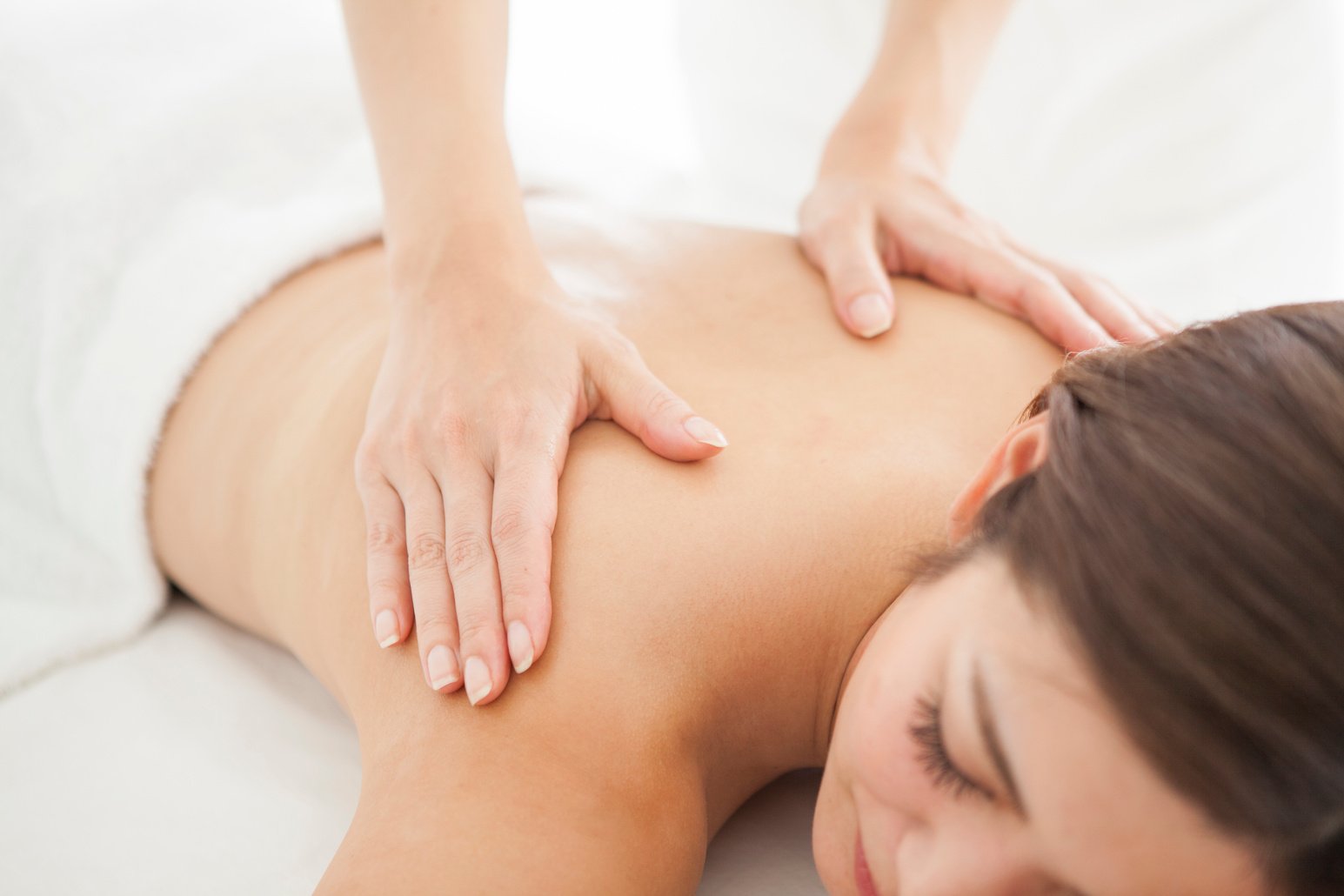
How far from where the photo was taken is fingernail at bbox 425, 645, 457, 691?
84 cm

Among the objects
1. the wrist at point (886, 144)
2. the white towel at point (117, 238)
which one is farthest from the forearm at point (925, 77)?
the white towel at point (117, 238)

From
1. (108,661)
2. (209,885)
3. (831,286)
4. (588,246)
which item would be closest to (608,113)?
(588,246)

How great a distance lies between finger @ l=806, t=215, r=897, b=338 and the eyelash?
484 mm

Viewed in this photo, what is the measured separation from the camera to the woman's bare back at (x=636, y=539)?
812mm

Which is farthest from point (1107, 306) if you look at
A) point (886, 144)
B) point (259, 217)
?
point (259, 217)

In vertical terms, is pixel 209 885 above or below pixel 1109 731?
below

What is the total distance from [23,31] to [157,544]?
686 millimetres

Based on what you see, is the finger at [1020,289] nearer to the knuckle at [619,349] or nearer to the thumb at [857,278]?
the thumb at [857,278]

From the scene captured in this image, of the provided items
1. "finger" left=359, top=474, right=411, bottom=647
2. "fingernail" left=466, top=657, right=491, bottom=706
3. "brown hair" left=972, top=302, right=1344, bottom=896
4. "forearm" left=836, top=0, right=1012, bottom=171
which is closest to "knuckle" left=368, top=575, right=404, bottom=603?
"finger" left=359, top=474, right=411, bottom=647

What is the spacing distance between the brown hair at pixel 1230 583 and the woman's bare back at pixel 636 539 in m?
0.25

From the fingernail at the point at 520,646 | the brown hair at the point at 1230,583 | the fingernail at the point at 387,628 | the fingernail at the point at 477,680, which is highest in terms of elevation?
the brown hair at the point at 1230,583

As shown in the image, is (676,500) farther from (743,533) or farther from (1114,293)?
(1114,293)

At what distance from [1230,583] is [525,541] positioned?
48 cm

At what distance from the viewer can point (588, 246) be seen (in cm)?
127
